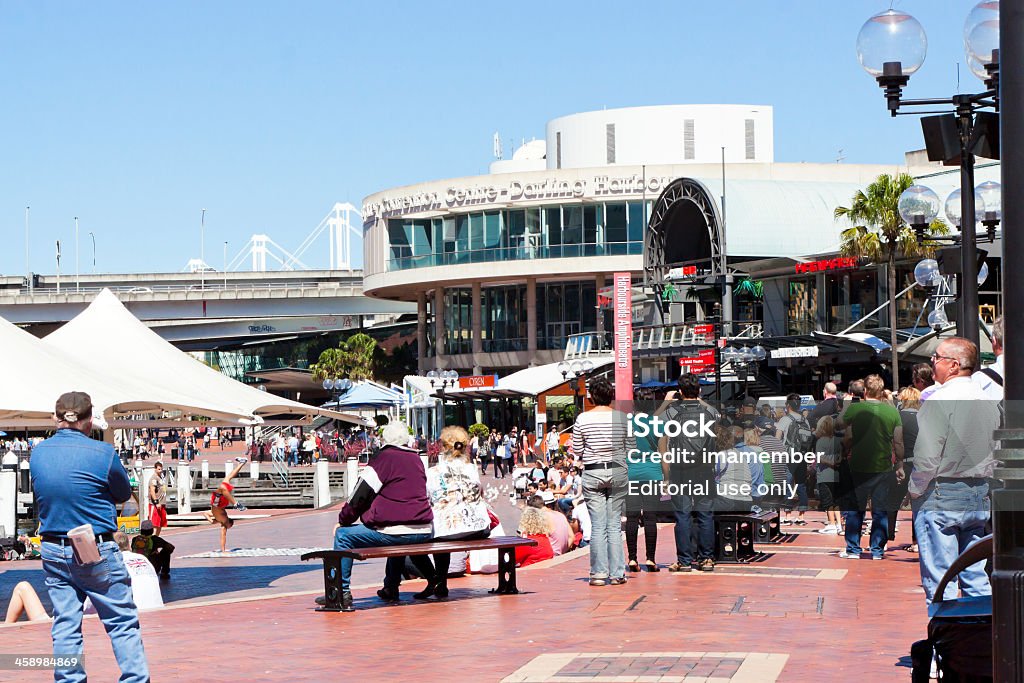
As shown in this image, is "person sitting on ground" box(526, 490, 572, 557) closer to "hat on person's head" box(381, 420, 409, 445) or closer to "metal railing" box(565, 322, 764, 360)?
"hat on person's head" box(381, 420, 409, 445)

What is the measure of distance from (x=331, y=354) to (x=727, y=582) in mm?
92764

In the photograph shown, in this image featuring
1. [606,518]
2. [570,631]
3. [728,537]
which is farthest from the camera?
[728,537]

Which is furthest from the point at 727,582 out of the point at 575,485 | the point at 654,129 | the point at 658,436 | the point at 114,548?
the point at 654,129

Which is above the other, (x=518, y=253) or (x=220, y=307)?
(x=518, y=253)

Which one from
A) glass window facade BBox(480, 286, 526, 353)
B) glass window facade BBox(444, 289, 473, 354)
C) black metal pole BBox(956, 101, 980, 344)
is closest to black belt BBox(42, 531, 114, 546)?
black metal pole BBox(956, 101, 980, 344)

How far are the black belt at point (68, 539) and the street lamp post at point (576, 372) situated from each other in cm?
4311

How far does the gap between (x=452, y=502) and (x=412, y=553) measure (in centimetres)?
120

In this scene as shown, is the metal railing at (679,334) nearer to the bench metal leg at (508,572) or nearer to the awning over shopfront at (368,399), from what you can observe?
the awning over shopfront at (368,399)

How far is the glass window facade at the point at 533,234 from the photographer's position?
233 feet

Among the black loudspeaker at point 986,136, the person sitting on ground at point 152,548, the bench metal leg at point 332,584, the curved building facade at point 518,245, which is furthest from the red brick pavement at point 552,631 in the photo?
the curved building facade at point 518,245

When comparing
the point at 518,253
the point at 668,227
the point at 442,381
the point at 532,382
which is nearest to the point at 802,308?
the point at 668,227

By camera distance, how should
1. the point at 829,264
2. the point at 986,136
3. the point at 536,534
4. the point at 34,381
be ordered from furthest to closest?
the point at 829,264, the point at 536,534, the point at 34,381, the point at 986,136

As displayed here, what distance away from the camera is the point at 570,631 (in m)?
9.40

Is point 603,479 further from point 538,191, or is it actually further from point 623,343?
point 538,191
